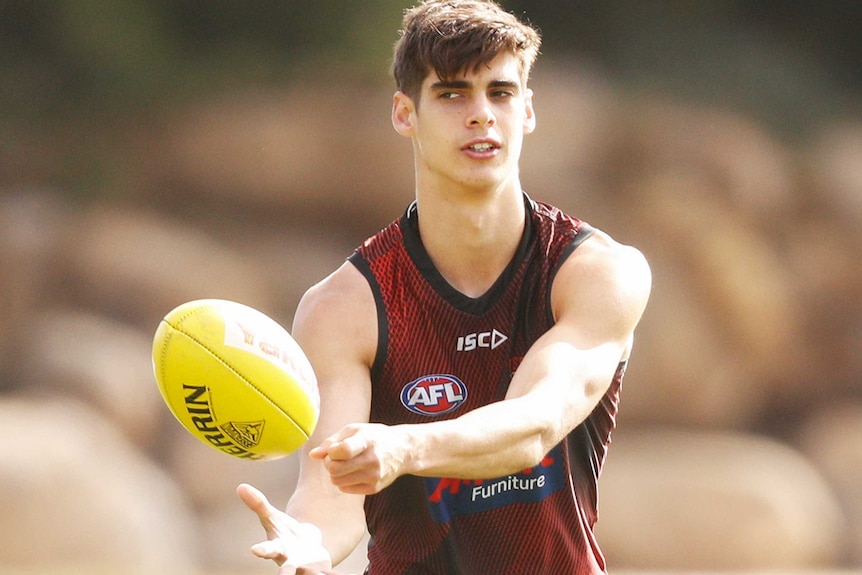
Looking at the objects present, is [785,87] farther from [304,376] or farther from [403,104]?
[304,376]

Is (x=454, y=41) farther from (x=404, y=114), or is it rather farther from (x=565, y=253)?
(x=565, y=253)

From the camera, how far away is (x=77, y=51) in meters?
13.7

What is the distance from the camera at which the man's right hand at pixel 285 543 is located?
3.24 m

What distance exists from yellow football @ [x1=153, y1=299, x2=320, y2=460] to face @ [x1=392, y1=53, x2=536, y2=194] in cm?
91

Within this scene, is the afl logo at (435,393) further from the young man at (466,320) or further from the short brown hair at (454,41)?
the short brown hair at (454,41)

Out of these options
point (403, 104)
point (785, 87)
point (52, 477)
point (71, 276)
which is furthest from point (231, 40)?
point (403, 104)

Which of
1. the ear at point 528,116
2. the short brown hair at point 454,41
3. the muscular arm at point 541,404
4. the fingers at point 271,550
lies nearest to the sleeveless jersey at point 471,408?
the muscular arm at point 541,404

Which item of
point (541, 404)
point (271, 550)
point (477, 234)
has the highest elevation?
point (477, 234)

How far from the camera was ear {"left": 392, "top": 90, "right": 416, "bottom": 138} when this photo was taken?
170 inches

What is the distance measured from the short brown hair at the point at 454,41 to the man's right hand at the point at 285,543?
1564mm

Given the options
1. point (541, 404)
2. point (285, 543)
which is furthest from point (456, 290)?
point (285, 543)

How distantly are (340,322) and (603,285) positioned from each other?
0.83m

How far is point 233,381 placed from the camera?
133 inches

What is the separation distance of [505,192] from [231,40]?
10.3m
